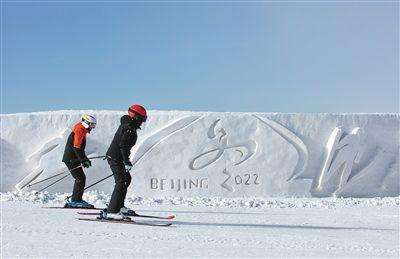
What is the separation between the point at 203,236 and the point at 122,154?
1619 mm

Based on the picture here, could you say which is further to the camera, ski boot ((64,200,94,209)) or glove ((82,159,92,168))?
ski boot ((64,200,94,209))

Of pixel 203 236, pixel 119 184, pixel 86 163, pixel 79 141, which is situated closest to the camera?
pixel 203 236

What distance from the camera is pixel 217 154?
16.2m

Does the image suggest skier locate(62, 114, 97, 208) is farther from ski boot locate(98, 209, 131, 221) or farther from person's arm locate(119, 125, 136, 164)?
person's arm locate(119, 125, 136, 164)

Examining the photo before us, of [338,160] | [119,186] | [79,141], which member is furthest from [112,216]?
[338,160]

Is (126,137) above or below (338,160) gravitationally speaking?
below

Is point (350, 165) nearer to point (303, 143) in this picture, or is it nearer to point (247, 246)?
point (303, 143)

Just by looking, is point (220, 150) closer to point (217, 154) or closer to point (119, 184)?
point (217, 154)

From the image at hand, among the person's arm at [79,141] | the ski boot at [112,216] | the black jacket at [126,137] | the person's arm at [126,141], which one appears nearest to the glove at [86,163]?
the person's arm at [79,141]

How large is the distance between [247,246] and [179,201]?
727cm

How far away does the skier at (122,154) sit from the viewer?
7781 millimetres

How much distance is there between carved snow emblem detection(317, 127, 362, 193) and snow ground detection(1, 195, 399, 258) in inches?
238

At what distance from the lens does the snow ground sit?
5.82 metres

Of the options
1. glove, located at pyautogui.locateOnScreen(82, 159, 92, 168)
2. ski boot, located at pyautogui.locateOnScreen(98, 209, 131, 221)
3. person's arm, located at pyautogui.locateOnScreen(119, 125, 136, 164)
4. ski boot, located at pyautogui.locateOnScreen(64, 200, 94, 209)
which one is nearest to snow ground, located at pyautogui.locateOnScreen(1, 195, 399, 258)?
ski boot, located at pyautogui.locateOnScreen(98, 209, 131, 221)
